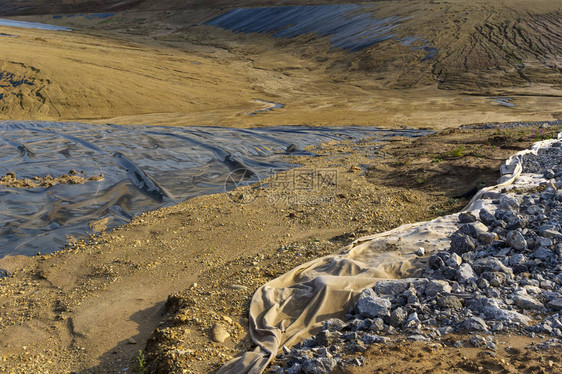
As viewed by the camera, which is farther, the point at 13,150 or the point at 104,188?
the point at 13,150

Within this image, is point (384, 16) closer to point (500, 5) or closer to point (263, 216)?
point (500, 5)

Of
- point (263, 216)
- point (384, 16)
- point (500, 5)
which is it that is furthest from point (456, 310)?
point (500, 5)

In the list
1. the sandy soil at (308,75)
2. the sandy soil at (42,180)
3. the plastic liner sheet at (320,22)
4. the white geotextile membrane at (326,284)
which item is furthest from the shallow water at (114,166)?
the plastic liner sheet at (320,22)

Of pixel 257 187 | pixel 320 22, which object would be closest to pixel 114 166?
pixel 257 187

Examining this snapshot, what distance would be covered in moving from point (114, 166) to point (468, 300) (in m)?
7.23

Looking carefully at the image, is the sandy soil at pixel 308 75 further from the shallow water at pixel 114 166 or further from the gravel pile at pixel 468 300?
the gravel pile at pixel 468 300

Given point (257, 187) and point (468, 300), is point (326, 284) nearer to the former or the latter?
point (468, 300)

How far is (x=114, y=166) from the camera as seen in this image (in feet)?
28.7

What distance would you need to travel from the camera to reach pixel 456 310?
3.71 m

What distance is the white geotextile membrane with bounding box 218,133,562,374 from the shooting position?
3.80 meters

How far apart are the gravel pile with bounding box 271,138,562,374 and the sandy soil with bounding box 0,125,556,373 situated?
99 cm

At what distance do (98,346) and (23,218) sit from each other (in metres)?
3.46

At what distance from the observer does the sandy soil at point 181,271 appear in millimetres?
4035

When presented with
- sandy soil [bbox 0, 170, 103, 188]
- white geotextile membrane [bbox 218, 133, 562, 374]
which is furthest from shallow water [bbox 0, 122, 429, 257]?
white geotextile membrane [bbox 218, 133, 562, 374]
